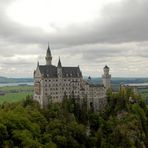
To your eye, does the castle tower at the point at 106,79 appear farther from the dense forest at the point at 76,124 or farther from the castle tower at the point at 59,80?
the castle tower at the point at 59,80

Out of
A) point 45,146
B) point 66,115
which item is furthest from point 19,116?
point 66,115

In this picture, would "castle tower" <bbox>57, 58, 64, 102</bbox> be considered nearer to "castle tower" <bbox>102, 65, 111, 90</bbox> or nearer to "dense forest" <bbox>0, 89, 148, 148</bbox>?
"dense forest" <bbox>0, 89, 148, 148</bbox>

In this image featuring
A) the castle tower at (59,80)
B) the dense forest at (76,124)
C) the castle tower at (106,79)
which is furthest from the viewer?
the castle tower at (106,79)

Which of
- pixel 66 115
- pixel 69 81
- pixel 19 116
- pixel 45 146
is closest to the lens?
pixel 45 146

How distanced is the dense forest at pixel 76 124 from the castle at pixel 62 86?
331 cm

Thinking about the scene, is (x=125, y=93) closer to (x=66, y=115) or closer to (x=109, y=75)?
(x=109, y=75)

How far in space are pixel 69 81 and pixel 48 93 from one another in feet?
36.3

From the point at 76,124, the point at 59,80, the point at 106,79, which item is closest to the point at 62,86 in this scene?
the point at 59,80

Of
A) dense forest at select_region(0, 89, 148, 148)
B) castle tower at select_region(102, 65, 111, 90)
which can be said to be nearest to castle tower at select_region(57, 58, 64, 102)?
dense forest at select_region(0, 89, 148, 148)

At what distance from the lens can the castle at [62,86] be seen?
12850 centimetres

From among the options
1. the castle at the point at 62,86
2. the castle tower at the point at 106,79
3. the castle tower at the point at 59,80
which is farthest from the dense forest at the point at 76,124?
the castle tower at the point at 106,79

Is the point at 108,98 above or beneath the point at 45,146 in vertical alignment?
above

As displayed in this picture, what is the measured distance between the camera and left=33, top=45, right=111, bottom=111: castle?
128 m

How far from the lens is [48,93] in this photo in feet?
419
